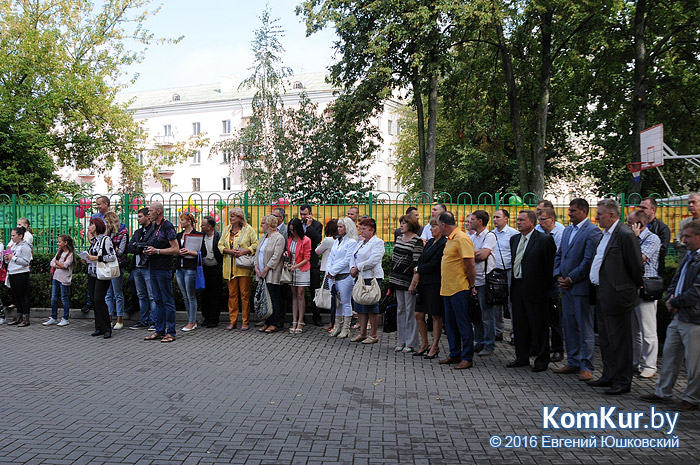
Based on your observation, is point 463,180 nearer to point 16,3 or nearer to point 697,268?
point 16,3

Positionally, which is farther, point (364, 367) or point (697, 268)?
point (364, 367)

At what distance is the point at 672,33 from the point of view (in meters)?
21.0

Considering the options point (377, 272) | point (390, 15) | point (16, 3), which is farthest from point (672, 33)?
point (16, 3)

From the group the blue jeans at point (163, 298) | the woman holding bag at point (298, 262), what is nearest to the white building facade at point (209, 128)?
the woman holding bag at point (298, 262)

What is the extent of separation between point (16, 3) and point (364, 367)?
26.0 meters

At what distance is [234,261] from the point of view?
36.0 ft

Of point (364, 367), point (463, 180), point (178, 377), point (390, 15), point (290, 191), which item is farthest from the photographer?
point (463, 180)

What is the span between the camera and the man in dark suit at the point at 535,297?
766 centimetres

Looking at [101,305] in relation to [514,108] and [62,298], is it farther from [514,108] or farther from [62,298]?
[514,108]

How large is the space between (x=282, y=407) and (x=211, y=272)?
5.49m

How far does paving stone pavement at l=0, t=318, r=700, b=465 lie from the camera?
4.82 metres

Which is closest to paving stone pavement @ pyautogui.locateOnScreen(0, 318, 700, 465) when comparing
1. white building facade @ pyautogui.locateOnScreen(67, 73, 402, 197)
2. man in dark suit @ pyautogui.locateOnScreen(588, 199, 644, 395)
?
man in dark suit @ pyautogui.locateOnScreen(588, 199, 644, 395)

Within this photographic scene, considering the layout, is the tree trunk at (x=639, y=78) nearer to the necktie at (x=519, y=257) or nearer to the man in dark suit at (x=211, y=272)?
the necktie at (x=519, y=257)

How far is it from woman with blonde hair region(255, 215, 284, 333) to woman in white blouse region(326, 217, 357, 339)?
96 centimetres
